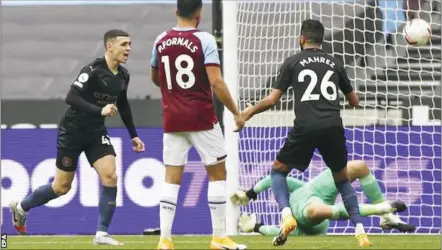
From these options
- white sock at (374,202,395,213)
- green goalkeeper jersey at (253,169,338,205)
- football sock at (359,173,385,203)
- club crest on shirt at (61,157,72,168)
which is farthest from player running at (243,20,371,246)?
club crest on shirt at (61,157,72,168)

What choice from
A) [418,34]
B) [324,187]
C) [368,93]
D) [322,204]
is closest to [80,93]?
[322,204]

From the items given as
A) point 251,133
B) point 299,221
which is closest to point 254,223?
point 299,221

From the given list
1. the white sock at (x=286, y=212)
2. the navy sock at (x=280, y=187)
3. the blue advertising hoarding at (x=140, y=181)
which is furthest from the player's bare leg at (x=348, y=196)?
the blue advertising hoarding at (x=140, y=181)

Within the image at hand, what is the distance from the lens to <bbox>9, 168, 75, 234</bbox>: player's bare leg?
8.86 metres

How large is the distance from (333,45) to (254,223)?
3.22m

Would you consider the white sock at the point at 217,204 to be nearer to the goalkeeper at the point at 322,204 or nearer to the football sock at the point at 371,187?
the goalkeeper at the point at 322,204

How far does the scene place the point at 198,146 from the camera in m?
7.05

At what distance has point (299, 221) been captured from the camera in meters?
9.57

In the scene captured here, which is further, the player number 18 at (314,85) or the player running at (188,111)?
the player number 18 at (314,85)

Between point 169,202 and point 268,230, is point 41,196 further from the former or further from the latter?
point 169,202

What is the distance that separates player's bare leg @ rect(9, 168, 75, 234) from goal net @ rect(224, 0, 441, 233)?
8.04 feet

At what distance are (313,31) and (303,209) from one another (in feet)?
7.19

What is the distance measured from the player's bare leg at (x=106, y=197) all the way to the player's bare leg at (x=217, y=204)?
1.30 meters

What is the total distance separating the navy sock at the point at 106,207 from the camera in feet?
26.9
